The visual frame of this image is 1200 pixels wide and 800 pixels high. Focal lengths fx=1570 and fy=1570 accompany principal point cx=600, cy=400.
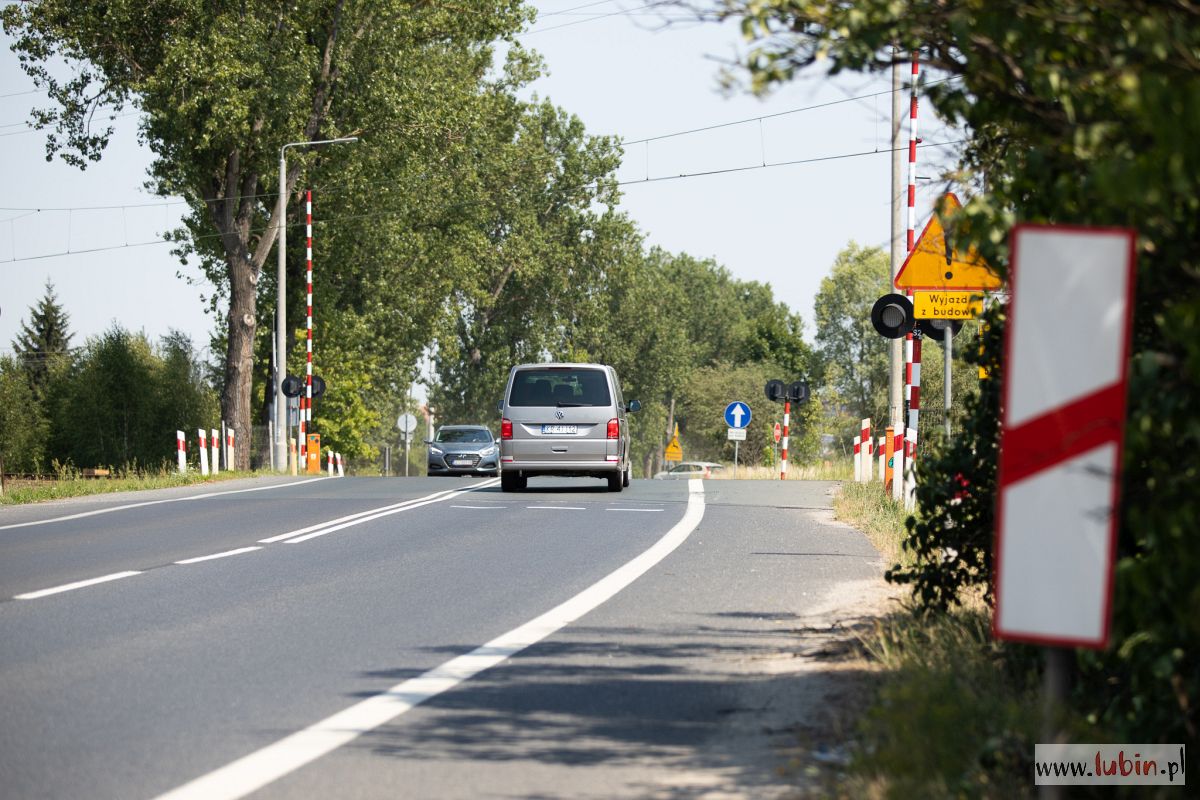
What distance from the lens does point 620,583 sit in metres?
11.5

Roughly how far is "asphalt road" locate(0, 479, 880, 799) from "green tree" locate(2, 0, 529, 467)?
73.8 feet

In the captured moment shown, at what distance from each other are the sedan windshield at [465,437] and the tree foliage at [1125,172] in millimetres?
37176

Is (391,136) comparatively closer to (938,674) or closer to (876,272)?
(938,674)

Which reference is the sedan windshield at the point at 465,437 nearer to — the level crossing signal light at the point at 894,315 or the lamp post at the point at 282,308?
the lamp post at the point at 282,308

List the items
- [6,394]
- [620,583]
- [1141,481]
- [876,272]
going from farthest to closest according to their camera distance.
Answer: [876,272]
[6,394]
[620,583]
[1141,481]

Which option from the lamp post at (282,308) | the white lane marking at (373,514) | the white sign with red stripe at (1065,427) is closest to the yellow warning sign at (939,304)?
the white lane marking at (373,514)

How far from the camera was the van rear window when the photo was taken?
83.0ft

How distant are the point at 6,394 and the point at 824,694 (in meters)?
52.6

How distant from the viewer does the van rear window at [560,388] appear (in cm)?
2530

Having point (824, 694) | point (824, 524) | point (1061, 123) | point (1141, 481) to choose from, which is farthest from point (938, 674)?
point (824, 524)

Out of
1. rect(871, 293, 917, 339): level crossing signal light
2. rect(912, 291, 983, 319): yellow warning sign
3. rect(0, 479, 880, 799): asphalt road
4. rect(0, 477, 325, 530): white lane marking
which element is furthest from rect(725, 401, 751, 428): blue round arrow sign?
rect(0, 479, 880, 799): asphalt road

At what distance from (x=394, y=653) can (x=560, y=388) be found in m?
17.3

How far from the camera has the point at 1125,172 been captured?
358 cm

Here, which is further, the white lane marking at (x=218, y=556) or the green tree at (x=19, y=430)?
the green tree at (x=19, y=430)
